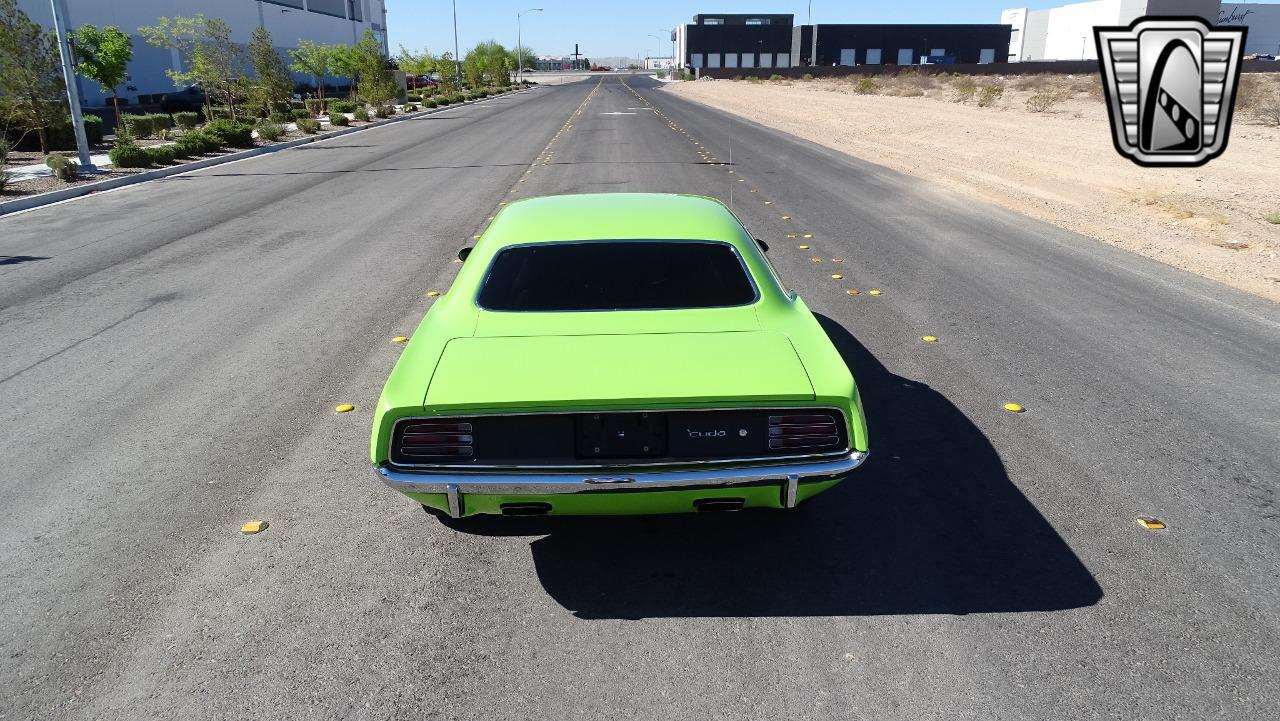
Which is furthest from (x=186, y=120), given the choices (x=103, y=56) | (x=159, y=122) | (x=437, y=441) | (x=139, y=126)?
(x=437, y=441)

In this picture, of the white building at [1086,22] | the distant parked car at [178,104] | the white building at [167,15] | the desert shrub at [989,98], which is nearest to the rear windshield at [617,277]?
the distant parked car at [178,104]

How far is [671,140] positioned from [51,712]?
2540 centimetres

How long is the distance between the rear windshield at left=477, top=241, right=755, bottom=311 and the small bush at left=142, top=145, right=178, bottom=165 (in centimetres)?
2075

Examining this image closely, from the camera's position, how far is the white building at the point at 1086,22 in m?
114

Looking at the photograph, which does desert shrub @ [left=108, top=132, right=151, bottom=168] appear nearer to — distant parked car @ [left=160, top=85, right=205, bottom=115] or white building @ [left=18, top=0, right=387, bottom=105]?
distant parked car @ [left=160, top=85, right=205, bottom=115]

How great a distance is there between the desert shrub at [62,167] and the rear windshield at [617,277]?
17887 mm

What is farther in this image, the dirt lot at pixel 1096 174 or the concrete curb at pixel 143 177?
the concrete curb at pixel 143 177

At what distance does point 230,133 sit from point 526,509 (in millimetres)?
26512

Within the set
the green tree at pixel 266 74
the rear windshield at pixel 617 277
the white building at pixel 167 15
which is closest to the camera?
the rear windshield at pixel 617 277

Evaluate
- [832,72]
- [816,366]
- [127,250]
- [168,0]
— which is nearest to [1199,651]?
[816,366]

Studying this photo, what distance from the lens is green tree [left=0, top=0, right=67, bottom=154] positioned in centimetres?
2011

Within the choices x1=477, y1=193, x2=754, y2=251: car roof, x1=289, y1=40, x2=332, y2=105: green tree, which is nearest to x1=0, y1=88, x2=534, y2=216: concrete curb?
x1=477, y1=193, x2=754, y2=251: car roof

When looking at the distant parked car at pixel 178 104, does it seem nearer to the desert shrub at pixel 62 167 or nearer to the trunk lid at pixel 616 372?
the desert shrub at pixel 62 167

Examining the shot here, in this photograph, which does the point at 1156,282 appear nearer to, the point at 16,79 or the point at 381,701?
the point at 381,701
